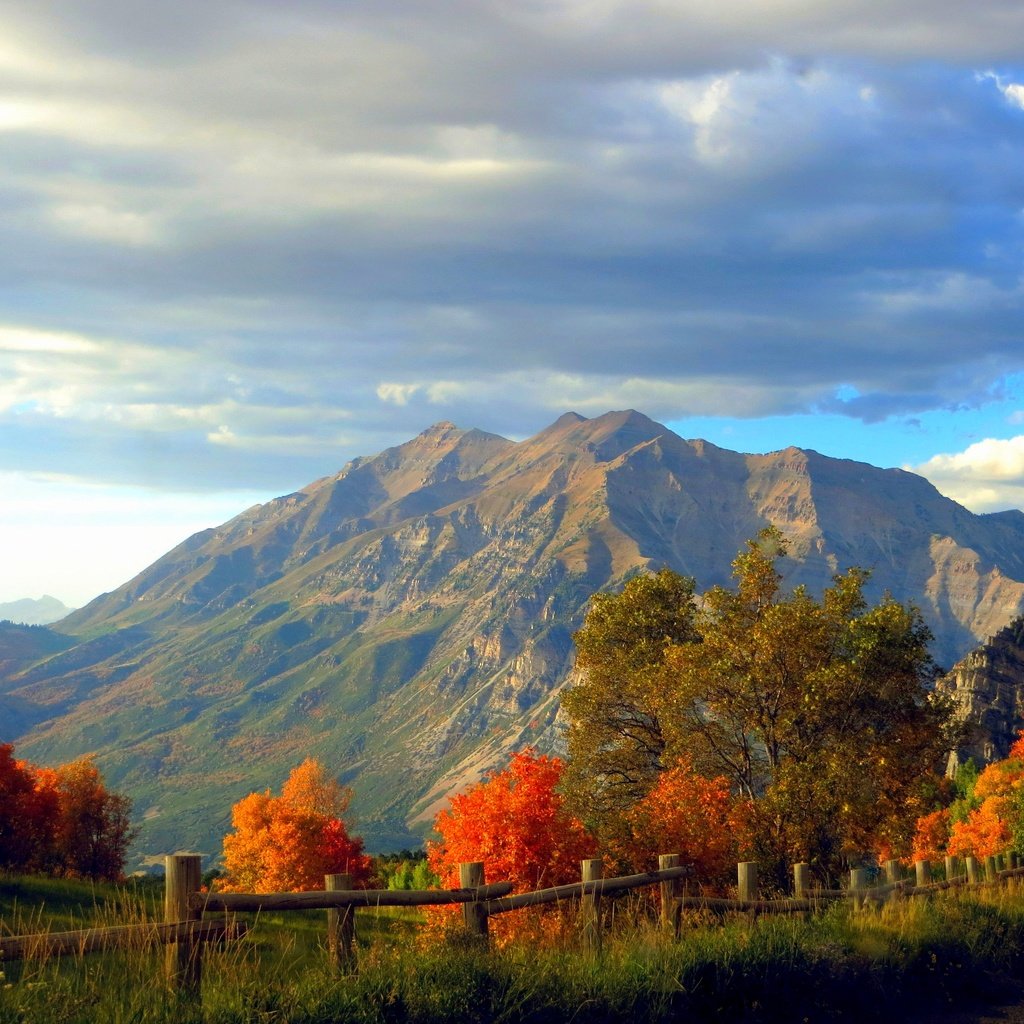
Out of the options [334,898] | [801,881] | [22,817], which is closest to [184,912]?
[334,898]

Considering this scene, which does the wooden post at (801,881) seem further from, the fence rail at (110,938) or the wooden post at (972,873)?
the fence rail at (110,938)

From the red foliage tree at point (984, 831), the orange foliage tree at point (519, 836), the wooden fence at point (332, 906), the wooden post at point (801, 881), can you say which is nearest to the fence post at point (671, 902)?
the wooden fence at point (332, 906)

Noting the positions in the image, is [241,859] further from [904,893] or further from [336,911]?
[336,911]

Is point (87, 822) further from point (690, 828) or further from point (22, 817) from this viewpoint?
point (690, 828)

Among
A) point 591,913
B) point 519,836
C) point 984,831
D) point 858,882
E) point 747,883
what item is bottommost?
point 984,831

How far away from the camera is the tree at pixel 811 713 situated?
105 feet

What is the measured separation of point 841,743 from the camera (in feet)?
108

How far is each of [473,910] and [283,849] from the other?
69456 millimetres

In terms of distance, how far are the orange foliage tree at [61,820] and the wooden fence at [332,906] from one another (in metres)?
57.7

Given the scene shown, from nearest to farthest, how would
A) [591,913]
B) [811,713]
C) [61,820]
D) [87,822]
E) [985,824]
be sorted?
[591,913] → [811,713] → [61,820] → [87,822] → [985,824]

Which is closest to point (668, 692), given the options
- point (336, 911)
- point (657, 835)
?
point (657, 835)

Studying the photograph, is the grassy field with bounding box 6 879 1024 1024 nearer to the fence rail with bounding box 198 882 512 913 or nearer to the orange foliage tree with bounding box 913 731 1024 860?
the fence rail with bounding box 198 882 512 913

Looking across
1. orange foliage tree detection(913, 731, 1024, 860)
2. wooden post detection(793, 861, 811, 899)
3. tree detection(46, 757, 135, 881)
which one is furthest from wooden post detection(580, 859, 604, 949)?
tree detection(46, 757, 135, 881)

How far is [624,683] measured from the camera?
39719 mm
